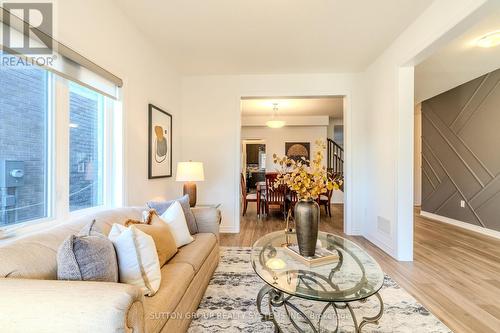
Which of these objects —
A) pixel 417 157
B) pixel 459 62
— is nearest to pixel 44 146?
pixel 459 62

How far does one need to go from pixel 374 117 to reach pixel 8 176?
401 cm

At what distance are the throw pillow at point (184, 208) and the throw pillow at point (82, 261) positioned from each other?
1111 millimetres

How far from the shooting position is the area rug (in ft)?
5.31

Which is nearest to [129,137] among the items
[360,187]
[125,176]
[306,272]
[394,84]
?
[125,176]

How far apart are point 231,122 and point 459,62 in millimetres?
3507

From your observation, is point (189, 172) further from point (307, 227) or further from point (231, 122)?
point (307, 227)

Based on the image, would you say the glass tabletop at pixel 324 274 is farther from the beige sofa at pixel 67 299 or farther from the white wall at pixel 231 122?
the white wall at pixel 231 122

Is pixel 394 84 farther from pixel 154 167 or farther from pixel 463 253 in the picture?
pixel 154 167

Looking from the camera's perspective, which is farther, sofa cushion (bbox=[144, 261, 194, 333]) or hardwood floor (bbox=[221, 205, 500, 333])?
hardwood floor (bbox=[221, 205, 500, 333])

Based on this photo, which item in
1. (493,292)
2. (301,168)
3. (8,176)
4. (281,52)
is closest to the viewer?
(8,176)

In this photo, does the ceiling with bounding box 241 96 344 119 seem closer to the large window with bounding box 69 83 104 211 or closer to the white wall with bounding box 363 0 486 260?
Result: the white wall with bounding box 363 0 486 260

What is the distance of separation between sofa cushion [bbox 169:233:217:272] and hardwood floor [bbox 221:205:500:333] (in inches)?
47.8

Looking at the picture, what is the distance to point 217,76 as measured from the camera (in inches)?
162

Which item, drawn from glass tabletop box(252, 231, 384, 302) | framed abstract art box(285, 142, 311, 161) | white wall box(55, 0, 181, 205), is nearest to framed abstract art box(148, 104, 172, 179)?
white wall box(55, 0, 181, 205)
